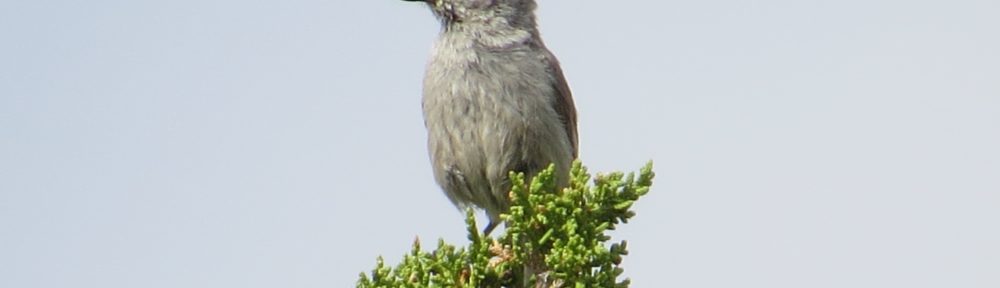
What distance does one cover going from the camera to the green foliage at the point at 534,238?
Result: 4.82 m

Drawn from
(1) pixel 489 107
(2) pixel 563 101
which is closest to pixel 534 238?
(1) pixel 489 107

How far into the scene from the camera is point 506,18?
25.9 ft

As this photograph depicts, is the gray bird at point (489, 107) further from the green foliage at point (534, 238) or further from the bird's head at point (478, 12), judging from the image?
the green foliage at point (534, 238)

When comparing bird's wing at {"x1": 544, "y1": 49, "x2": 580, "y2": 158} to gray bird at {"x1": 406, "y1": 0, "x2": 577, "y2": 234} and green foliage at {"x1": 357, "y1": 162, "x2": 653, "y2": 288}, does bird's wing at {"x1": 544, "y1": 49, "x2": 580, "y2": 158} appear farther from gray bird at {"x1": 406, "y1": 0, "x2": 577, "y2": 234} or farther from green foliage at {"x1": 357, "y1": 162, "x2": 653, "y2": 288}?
green foliage at {"x1": 357, "y1": 162, "x2": 653, "y2": 288}

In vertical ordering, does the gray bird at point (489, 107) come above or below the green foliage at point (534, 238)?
above

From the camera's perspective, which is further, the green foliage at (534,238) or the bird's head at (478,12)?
the bird's head at (478,12)

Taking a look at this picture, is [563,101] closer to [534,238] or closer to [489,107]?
[489,107]

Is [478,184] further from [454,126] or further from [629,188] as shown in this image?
[629,188]

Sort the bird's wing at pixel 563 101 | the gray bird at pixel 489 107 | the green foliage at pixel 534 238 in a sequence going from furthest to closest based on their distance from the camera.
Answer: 1. the bird's wing at pixel 563 101
2. the gray bird at pixel 489 107
3. the green foliage at pixel 534 238

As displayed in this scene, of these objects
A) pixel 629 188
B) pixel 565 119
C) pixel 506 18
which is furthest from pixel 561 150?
pixel 629 188

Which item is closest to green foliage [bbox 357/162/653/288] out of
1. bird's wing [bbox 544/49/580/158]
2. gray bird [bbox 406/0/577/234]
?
gray bird [bbox 406/0/577/234]

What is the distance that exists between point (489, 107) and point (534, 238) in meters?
2.39

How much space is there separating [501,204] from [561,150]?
45cm

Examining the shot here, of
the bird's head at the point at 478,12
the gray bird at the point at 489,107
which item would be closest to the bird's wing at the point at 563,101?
the gray bird at the point at 489,107
